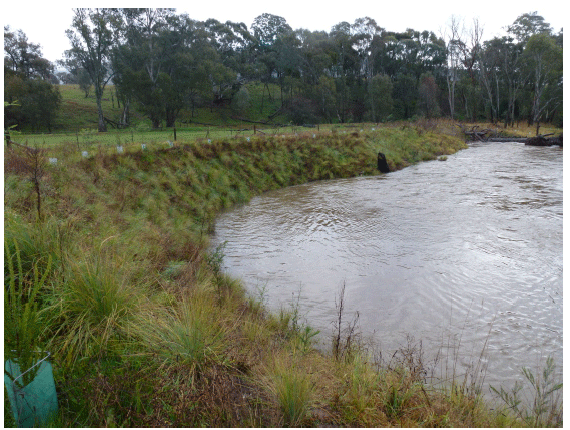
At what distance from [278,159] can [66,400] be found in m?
14.0

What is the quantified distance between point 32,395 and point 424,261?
20.6ft

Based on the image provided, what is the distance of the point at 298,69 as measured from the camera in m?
47.8

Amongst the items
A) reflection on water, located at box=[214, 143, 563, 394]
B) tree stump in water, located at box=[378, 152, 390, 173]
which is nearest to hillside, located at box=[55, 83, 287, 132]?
tree stump in water, located at box=[378, 152, 390, 173]

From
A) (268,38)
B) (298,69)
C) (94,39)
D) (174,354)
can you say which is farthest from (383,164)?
(268,38)

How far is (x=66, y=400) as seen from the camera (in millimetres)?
2525

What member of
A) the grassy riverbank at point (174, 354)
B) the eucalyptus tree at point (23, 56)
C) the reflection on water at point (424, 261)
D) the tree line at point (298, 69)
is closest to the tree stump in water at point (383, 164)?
the reflection on water at point (424, 261)

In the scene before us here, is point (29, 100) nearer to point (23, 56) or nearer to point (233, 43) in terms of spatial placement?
point (23, 56)

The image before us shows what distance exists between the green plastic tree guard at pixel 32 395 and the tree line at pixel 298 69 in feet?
110

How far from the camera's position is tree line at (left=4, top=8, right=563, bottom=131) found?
32.2m

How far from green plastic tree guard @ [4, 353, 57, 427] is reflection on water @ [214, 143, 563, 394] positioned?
312 centimetres

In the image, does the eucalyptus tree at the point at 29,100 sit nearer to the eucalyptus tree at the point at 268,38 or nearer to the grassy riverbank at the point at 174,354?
the eucalyptus tree at the point at 268,38

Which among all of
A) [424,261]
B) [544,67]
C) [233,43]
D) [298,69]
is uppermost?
[233,43]

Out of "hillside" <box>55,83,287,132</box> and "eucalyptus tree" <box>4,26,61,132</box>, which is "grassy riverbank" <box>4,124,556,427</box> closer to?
"eucalyptus tree" <box>4,26,61,132</box>

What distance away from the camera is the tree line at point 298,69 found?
32234mm
